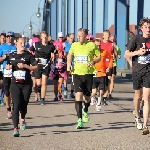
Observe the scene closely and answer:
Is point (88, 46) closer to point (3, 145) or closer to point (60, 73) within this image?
point (3, 145)

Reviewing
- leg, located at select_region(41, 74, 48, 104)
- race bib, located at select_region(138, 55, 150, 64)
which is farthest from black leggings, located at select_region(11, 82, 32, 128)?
leg, located at select_region(41, 74, 48, 104)

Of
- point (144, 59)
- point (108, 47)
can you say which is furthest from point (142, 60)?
point (108, 47)

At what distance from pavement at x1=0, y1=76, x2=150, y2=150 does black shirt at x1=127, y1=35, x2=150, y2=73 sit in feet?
3.32

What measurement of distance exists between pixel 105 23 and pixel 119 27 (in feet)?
23.8

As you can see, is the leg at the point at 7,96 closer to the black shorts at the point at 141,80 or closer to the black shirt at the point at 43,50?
the black shirt at the point at 43,50

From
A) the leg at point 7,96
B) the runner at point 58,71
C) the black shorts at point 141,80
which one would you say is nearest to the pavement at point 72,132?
the leg at point 7,96

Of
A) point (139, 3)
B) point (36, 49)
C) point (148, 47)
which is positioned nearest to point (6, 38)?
point (36, 49)

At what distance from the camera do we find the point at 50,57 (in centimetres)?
1415

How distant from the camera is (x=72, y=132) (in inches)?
355

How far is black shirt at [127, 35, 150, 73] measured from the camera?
882 cm

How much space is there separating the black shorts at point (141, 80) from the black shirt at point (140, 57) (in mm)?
65

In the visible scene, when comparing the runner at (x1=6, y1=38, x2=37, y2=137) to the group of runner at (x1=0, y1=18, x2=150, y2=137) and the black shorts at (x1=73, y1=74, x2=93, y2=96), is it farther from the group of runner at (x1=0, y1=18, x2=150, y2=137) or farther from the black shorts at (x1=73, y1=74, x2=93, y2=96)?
the black shorts at (x1=73, y1=74, x2=93, y2=96)

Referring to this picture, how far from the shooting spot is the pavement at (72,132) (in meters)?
7.68

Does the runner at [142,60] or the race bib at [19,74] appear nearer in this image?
the runner at [142,60]
